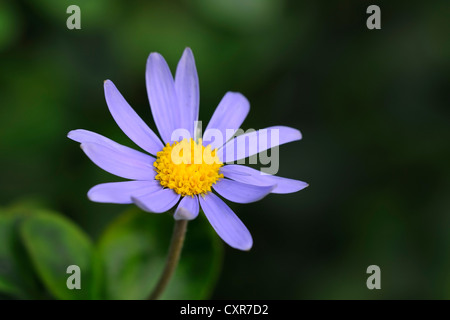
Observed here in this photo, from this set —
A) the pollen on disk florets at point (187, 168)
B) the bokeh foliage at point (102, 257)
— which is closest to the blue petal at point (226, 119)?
the pollen on disk florets at point (187, 168)

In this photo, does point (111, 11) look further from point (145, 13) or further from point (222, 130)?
point (222, 130)

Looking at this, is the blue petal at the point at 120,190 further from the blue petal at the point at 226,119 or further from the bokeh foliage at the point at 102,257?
the bokeh foliage at the point at 102,257

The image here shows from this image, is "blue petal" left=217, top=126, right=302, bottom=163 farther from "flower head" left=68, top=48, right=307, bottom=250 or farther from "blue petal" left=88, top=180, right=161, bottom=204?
"blue petal" left=88, top=180, right=161, bottom=204

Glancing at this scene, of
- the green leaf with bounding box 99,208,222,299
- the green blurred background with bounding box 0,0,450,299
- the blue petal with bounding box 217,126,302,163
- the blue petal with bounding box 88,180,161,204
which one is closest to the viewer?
the blue petal with bounding box 88,180,161,204

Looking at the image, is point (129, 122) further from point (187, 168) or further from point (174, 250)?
point (174, 250)

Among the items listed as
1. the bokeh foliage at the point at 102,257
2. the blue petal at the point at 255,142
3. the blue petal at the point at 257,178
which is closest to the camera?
the blue petal at the point at 257,178

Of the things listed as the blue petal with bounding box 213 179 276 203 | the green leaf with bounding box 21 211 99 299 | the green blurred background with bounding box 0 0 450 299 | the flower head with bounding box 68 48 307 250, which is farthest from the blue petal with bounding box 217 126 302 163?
the green blurred background with bounding box 0 0 450 299

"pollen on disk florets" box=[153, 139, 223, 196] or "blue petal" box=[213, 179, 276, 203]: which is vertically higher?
"pollen on disk florets" box=[153, 139, 223, 196]
